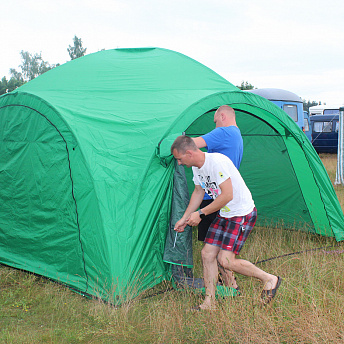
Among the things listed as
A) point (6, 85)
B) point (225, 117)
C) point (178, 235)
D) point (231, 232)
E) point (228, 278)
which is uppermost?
point (6, 85)

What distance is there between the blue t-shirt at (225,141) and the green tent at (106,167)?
1.09 feet

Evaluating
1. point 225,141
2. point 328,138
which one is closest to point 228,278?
point 225,141

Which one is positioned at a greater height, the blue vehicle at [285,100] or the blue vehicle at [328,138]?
the blue vehicle at [285,100]

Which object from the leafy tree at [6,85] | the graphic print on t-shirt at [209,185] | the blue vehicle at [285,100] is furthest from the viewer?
the leafy tree at [6,85]

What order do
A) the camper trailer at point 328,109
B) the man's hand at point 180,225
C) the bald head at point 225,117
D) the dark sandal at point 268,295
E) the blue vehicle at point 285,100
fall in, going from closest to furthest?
the dark sandal at point 268,295 < the man's hand at point 180,225 < the bald head at point 225,117 < the blue vehicle at point 285,100 < the camper trailer at point 328,109

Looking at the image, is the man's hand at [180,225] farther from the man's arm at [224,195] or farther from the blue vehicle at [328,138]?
the blue vehicle at [328,138]

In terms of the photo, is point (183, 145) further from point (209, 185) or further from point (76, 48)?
point (76, 48)

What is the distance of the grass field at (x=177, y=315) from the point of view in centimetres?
295

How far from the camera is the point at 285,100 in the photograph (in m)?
13.6

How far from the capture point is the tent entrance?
3.98 meters

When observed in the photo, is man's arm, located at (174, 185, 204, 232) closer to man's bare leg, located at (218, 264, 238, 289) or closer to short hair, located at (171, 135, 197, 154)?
short hair, located at (171, 135, 197, 154)

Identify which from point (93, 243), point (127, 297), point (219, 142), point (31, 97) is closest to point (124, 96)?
point (31, 97)

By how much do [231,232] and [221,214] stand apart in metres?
0.18

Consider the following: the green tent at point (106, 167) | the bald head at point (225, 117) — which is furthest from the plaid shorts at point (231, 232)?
the bald head at point (225, 117)
